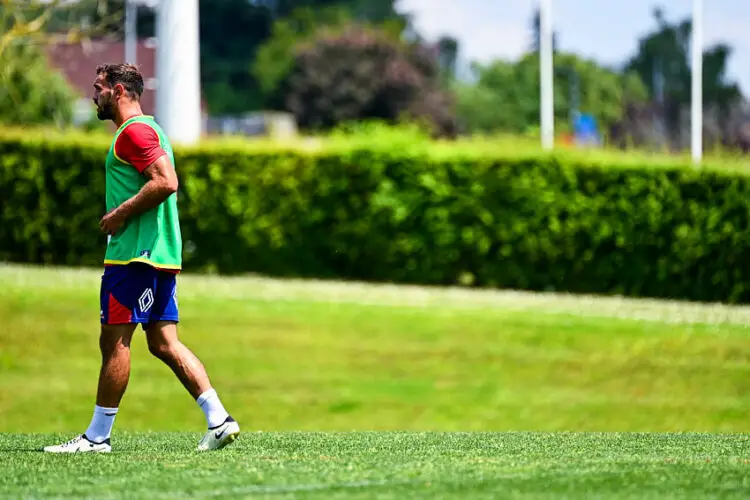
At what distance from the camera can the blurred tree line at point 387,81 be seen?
224 ft

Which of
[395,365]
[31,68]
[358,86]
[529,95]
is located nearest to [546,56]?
[31,68]

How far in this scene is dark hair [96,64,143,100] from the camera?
8.39 metres

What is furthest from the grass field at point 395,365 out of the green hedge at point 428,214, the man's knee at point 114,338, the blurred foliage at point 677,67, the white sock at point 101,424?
the blurred foliage at point 677,67

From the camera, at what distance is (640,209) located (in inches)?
898

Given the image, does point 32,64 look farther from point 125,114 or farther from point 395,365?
point 125,114

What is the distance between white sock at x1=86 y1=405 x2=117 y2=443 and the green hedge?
15.2 m

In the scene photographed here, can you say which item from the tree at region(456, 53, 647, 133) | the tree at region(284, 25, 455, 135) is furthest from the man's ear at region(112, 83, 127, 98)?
the tree at region(456, 53, 647, 133)

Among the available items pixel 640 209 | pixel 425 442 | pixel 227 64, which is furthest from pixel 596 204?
pixel 227 64

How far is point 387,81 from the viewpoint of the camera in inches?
2692

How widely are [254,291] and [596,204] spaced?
5087 mm

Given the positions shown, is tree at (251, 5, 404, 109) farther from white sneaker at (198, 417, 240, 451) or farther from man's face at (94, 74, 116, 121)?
white sneaker at (198, 417, 240, 451)

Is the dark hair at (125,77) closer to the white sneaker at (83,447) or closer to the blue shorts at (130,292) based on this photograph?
the blue shorts at (130,292)

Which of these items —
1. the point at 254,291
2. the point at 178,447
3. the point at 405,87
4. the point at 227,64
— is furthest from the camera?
the point at 227,64

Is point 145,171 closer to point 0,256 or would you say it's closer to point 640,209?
point 640,209
